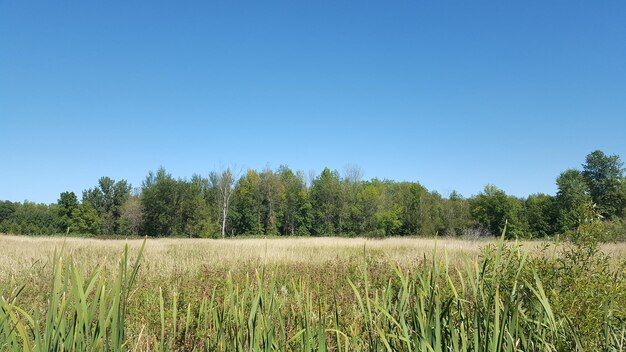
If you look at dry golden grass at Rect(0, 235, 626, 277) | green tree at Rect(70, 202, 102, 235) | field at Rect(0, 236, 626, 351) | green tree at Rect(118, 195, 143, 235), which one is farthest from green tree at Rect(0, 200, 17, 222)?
field at Rect(0, 236, 626, 351)

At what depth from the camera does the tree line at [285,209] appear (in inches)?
2112

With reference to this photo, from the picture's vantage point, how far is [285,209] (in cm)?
6662

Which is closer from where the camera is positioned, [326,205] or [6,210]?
[326,205]

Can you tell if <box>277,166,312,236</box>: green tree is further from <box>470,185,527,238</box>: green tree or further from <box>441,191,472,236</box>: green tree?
<box>470,185,527,238</box>: green tree

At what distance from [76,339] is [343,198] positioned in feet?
207

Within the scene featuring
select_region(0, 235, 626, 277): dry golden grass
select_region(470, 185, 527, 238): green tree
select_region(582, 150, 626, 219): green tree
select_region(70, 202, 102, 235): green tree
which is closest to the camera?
select_region(0, 235, 626, 277): dry golden grass

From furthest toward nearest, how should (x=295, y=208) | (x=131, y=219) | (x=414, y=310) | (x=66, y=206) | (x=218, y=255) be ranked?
(x=295, y=208), (x=66, y=206), (x=131, y=219), (x=218, y=255), (x=414, y=310)

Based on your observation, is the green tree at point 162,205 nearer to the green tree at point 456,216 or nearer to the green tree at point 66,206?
the green tree at point 66,206

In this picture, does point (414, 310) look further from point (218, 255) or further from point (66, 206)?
point (66, 206)

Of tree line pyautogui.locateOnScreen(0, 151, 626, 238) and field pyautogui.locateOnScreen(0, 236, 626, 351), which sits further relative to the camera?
tree line pyautogui.locateOnScreen(0, 151, 626, 238)

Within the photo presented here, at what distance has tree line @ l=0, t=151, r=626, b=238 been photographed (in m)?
53.7

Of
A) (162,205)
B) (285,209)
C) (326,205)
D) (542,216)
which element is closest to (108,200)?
(162,205)

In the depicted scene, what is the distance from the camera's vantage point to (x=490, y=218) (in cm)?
6034

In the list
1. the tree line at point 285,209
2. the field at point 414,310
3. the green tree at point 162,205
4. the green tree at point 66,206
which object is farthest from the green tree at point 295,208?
the field at point 414,310
